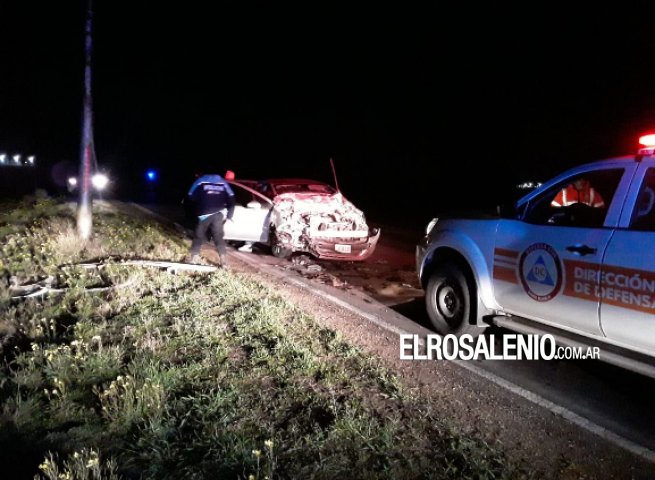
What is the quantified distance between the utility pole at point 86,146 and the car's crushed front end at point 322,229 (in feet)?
10.4

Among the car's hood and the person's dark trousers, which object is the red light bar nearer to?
the car's hood

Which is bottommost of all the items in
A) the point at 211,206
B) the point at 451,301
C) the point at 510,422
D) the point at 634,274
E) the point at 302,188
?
the point at 510,422

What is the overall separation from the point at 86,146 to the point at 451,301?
678 centimetres

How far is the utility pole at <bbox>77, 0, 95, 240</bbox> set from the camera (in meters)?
9.34

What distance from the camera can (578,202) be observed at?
5.05 meters

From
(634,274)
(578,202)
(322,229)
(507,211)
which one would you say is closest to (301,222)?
(322,229)

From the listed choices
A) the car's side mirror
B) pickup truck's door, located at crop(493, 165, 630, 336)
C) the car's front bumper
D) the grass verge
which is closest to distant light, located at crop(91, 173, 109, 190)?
the car's front bumper

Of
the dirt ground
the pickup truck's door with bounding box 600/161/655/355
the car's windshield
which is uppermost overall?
the car's windshield

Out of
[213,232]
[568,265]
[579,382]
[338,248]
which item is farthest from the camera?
[338,248]

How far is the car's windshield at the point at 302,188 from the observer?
10195 mm

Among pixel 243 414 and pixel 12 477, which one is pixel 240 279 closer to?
pixel 243 414

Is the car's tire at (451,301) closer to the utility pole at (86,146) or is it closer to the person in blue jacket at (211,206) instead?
the person in blue jacket at (211,206)

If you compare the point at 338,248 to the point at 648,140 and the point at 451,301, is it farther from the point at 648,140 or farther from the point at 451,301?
the point at 648,140

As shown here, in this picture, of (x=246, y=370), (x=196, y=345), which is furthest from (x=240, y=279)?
(x=246, y=370)
